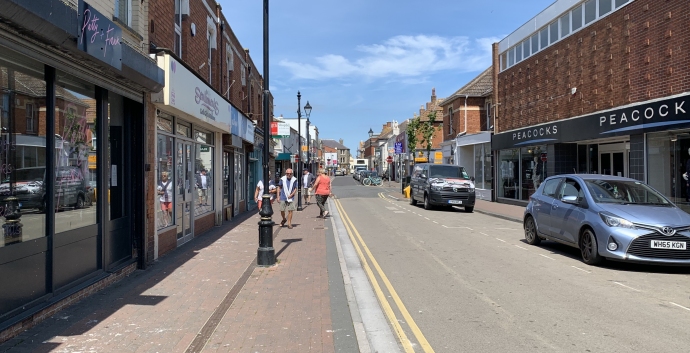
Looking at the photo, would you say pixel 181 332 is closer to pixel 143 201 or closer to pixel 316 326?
pixel 316 326

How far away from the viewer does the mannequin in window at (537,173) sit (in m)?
22.2

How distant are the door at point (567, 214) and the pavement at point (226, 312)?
411cm

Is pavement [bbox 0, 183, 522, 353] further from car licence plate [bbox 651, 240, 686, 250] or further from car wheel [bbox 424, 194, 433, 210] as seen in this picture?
car wheel [bbox 424, 194, 433, 210]

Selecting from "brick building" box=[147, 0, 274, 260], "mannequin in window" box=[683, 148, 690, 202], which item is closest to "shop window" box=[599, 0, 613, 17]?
"mannequin in window" box=[683, 148, 690, 202]

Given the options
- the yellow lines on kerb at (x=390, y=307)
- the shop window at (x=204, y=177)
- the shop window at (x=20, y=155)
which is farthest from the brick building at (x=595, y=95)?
the shop window at (x=20, y=155)

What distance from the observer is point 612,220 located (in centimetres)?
834

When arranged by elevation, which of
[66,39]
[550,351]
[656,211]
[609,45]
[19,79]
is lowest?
[550,351]

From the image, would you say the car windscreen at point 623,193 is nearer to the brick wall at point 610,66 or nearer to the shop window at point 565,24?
the brick wall at point 610,66

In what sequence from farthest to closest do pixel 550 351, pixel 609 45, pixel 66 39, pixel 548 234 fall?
pixel 609 45, pixel 548 234, pixel 66 39, pixel 550 351

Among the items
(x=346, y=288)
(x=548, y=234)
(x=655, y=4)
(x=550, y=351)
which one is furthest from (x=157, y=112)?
Result: (x=655, y=4)

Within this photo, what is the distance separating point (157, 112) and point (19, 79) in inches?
154

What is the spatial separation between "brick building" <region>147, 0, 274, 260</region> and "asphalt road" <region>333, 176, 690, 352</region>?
420 centimetres

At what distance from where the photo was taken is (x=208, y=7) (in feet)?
46.3

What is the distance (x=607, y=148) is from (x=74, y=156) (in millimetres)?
18304
